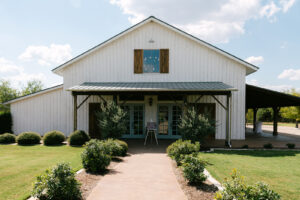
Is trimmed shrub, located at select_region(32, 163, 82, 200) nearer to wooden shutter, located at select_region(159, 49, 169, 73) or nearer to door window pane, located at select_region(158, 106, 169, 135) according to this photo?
door window pane, located at select_region(158, 106, 169, 135)

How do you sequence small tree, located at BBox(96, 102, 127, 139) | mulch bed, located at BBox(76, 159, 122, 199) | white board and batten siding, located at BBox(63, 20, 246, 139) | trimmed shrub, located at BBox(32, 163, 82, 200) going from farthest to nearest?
white board and batten siding, located at BBox(63, 20, 246, 139), small tree, located at BBox(96, 102, 127, 139), mulch bed, located at BBox(76, 159, 122, 199), trimmed shrub, located at BBox(32, 163, 82, 200)

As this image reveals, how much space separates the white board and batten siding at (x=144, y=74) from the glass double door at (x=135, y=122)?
6.81ft

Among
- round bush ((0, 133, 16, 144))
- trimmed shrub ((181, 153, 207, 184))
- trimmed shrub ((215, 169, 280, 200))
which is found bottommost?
round bush ((0, 133, 16, 144))

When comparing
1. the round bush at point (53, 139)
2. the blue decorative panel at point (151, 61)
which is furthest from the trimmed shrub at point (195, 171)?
the blue decorative panel at point (151, 61)

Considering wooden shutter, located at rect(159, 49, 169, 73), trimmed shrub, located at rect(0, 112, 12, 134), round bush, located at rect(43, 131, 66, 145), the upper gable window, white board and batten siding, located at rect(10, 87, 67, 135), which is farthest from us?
white board and batten siding, located at rect(10, 87, 67, 135)

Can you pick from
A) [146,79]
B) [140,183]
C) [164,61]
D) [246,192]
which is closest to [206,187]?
[246,192]

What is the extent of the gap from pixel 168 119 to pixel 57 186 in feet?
31.2

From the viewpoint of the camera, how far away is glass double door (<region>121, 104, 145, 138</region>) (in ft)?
42.1

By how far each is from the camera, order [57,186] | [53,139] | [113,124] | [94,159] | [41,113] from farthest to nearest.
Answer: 1. [41,113]
2. [53,139]
3. [113,124]
4. [94,159]
5. [57,186]

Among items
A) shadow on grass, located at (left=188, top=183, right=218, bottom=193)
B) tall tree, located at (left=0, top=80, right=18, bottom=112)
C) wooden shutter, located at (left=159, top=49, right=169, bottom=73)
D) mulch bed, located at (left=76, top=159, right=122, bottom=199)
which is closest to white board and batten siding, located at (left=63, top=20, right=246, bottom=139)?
wooden shutter, located at (left=159, top=49, right=169, bottom=73)

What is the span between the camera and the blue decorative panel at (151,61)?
12609 mm

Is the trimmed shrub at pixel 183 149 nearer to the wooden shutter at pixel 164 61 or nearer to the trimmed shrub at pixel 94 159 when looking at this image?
the trimmed shrub at pixel 94 159

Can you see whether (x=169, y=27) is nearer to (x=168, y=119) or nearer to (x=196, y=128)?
(x=168, y=119)

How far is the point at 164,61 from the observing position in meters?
12.5
